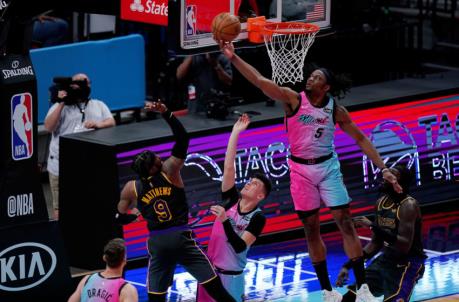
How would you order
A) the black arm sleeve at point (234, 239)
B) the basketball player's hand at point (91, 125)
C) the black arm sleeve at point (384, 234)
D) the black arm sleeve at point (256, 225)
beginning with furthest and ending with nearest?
the basketball player's hand at point (91, 125) < the black arm sleeve at point (384, 234) < the black arm sleeve at point (256, 225) < the black arm sleeve at point (234, 239)

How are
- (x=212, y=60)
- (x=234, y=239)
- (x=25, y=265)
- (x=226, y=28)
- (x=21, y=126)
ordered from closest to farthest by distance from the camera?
(x=226, y=28), (x=234, y=239), (x=21, y=126), (x=25, y=265), (x=212, y=60)

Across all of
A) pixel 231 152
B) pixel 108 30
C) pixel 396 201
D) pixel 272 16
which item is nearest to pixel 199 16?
pixel 272 16

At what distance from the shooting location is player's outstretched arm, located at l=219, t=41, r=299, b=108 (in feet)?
40.5

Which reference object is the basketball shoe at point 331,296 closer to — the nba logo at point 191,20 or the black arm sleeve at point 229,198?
the black arm sleeve at point 229,198

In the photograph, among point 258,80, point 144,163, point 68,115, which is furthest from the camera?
point 68,115

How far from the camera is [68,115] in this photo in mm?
16500

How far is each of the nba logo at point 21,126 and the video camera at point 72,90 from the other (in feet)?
8.84

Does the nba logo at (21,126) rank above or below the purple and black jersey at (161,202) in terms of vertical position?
above

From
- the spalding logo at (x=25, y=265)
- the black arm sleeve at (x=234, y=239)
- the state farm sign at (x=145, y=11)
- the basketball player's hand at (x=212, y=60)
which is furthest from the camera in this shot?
the basketball player's hand at (x=212, y=60)

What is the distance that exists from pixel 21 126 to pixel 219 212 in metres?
2.49

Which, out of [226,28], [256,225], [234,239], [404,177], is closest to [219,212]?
[234,239]

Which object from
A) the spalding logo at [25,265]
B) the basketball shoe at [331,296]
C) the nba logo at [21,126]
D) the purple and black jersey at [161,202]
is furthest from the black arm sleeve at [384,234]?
the nba logo at [21,126]

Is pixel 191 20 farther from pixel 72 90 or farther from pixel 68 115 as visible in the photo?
pixel 68 115

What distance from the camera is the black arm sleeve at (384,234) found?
43.1 feet
